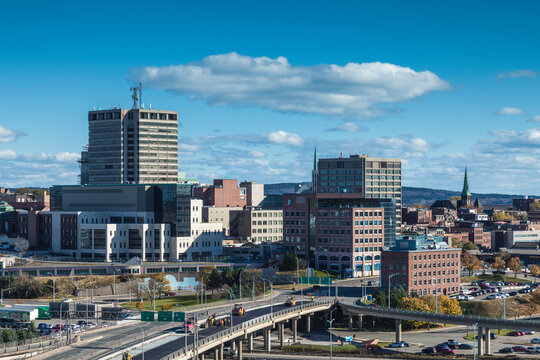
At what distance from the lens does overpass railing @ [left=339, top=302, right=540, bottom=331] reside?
152500mm

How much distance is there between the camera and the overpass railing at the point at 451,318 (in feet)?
500

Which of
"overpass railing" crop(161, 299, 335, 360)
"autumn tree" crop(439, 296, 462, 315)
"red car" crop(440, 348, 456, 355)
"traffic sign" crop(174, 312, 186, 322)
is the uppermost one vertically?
"traffic sign" crop(174, 312, 186, 322)

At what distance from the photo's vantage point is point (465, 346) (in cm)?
15912

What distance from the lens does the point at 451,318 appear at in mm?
162000

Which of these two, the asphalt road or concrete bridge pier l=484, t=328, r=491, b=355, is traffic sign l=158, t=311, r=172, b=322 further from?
concrete bridge pier l=484, t=328, r=491, b=355

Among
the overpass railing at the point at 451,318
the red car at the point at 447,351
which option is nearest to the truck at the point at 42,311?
the overpass railing at the point at 451,318

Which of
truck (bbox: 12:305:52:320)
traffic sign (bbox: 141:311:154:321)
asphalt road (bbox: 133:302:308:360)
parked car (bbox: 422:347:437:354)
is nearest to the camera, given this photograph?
asphalt road (bbox: 133:302:308:360)

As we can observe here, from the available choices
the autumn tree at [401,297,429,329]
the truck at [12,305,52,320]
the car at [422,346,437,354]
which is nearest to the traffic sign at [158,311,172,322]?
the truck at [12,305,52,320]

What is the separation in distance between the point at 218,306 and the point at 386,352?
37.7 m

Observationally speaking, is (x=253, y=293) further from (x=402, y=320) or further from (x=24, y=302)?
(x=24, y=302)

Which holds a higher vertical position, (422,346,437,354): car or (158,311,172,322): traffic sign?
(158,311,172,322): traffic sign

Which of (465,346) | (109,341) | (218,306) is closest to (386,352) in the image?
(465,346)

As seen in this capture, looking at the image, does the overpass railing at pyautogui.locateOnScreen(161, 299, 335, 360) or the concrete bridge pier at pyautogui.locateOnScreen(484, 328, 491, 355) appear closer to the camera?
the overpass railing at pyautogui.locateOnScreen(161, 299, 335, 360)

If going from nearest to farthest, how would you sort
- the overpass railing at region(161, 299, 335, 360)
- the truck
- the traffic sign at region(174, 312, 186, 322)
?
the overpass railing at region(161, 299, 335, 360) → the traffic sign at region(174, 312, 186, 322) → the truck
